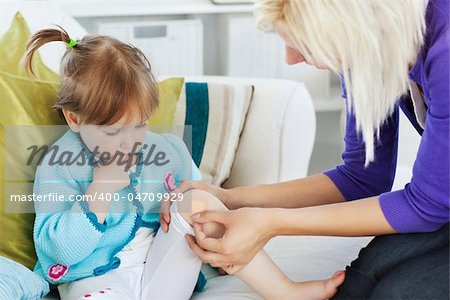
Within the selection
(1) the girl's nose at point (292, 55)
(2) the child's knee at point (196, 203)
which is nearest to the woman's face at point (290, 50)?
(1) the girl's nose at point (292, 55)

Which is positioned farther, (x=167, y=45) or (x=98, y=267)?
(x=167, y=45)

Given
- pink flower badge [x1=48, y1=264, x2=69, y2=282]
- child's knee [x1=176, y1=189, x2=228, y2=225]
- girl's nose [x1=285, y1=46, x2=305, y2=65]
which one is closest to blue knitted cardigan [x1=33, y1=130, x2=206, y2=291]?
pink flower badge [x1=48, y1=264, x2=69, y2=282]

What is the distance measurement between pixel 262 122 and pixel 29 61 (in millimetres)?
589

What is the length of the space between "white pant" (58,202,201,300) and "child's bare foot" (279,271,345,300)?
181mm

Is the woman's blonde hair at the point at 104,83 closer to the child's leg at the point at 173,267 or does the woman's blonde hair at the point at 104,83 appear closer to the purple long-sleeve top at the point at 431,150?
the child's leg at the point at 173,267

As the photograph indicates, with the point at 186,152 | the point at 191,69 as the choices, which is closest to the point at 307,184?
the point at 186,152

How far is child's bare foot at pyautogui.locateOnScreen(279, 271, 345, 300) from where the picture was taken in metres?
1.29

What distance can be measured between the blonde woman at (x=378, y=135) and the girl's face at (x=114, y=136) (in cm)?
23

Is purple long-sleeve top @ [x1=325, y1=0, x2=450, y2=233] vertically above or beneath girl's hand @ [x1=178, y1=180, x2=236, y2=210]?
above

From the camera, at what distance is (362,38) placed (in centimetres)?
110

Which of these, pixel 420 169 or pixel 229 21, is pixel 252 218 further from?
pixel 229 21

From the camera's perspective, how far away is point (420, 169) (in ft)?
3.81

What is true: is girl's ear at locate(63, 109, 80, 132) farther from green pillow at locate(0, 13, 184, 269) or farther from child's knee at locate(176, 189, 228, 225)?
child's knee at locate(176, 189, 228, 225)

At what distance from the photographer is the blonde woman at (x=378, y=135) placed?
43.7 inches
